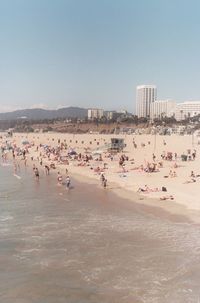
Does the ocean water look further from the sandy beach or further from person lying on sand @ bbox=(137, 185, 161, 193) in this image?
person lying on sand @ bbox=(137, 185, 161, 193)

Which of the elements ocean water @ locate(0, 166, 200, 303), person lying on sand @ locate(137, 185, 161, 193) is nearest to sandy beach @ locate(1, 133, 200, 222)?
person lying on sand @ locate(137, 185, 161, 193)

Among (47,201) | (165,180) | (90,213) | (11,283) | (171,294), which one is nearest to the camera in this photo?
(171,294)

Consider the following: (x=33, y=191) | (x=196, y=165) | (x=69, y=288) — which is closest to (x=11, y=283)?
(x=69, y=288)

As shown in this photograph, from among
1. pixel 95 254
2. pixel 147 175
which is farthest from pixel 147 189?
pixel 95 254

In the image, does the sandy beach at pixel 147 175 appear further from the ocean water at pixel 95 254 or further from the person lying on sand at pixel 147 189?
the ocean water at pixel 95 254

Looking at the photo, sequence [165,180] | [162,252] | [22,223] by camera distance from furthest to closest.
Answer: [165,180], [22,223], [162,252]

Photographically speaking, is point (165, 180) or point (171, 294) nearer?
point (171, 294)

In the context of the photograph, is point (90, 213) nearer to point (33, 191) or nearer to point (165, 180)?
point (33, 191)

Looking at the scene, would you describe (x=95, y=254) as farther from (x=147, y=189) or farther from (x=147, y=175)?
(x=147, y=175)
